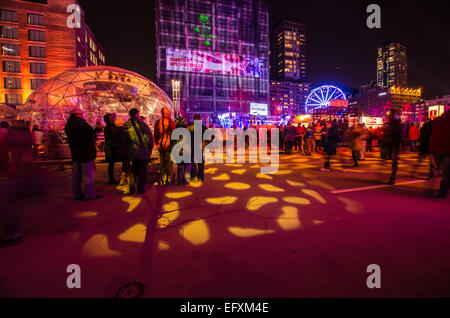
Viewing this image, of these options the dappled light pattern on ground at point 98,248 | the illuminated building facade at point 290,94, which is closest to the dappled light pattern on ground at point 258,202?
the dappled light pattern on ground at point 98,248

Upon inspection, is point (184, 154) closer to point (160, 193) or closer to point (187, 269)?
point (160, 193)

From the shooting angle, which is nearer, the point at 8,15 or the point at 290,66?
the point at 8,15

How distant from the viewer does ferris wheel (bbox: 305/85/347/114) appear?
87.3 ft

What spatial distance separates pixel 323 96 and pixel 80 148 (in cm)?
2946

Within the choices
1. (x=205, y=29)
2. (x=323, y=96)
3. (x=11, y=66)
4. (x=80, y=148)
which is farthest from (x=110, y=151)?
(x=205, y=29)

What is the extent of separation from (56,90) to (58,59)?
103 feet

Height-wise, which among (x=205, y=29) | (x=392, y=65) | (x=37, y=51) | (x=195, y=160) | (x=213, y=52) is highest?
(x=392, y=65)

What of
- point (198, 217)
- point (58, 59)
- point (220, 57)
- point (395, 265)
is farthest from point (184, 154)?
point (220, 57)

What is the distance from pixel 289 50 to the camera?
13338cm

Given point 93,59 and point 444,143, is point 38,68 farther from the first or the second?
point 444,143

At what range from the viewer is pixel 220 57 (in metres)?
52.2

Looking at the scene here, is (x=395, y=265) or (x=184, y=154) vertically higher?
(x=184, y=154)

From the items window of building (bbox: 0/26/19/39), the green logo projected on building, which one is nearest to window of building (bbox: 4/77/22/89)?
window of building (bbox: 0/26/19/39)

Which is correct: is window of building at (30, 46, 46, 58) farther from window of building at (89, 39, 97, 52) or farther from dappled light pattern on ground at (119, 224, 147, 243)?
dappled light pattern on ground at (119, 224, 147, 243)
